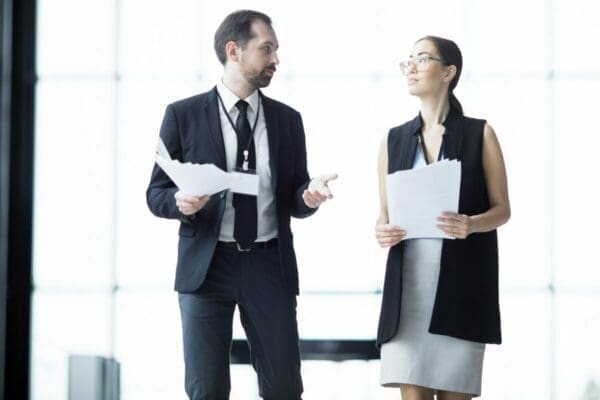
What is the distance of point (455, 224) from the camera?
2.63 meters

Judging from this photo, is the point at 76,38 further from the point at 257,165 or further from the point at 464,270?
the point at 464,270

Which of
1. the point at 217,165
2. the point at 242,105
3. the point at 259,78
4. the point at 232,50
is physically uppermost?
the point at 232,50

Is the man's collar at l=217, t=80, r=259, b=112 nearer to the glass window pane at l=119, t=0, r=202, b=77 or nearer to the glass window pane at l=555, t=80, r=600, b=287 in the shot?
the glass window pane at l=119, t=0, r=202, b=77

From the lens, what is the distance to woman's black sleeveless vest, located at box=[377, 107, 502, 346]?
2695 millimetres

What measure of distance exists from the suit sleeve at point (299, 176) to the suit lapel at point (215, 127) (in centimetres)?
28

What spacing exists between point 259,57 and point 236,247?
0.69 m

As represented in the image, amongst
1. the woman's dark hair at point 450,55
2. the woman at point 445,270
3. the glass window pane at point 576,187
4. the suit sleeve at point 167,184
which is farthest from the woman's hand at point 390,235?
the glass window pane at point 576,187

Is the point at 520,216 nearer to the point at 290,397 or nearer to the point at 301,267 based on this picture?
the point at 301,267

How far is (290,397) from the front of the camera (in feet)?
9.21

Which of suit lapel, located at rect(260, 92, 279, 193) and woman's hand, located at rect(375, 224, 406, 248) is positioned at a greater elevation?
suit lapel, located at rect(260, 92, 279, 193)

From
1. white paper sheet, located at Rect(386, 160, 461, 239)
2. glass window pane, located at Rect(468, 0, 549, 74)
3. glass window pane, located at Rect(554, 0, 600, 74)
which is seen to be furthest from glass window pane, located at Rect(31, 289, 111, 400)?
glass window pane, located at Rect(554, 0, 600, 74)

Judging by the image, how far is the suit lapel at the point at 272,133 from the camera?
285cm

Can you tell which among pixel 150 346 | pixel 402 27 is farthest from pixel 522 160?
→ pixel 150 346

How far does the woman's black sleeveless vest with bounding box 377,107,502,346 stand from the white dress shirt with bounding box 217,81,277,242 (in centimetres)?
44
